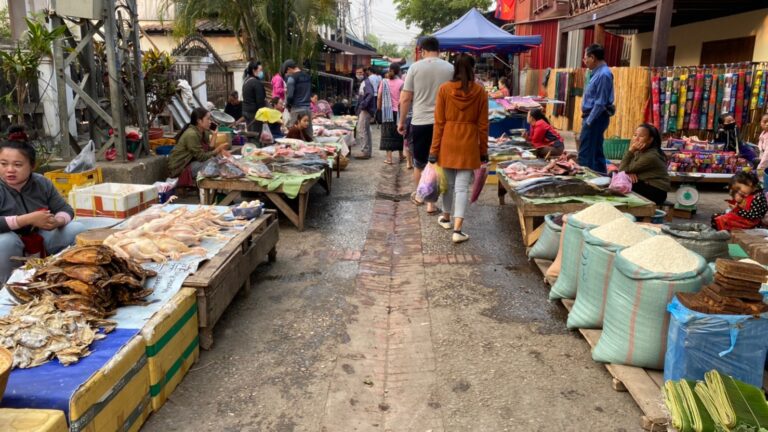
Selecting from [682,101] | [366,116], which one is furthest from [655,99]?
[366,116]

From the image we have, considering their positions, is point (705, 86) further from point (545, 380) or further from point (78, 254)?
point (78, 254)

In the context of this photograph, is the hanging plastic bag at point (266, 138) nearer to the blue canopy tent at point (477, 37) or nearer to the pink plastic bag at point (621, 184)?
the blue canopy tent at point (477, 37)

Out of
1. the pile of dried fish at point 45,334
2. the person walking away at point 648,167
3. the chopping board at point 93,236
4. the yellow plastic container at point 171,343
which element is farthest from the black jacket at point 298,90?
the pile of dried fish at point 45,334

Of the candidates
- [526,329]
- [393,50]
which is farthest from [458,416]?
[393,50]

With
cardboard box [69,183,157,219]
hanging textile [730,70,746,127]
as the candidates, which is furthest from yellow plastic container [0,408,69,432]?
hanging textile [730,70,746,127]

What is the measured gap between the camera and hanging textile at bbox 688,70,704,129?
32.0 feet

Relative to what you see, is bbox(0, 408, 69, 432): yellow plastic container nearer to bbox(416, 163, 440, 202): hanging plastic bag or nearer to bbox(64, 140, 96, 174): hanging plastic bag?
bbox(416, 163, 440, 202): hanging plastic bag

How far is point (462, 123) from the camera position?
19.9ft

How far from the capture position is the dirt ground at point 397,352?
318 cm

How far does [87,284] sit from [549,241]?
3.55 metres

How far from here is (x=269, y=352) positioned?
3.89m

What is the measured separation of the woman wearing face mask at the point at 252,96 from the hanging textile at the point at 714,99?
7.83 metres

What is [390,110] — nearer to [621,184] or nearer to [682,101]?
[682,101]

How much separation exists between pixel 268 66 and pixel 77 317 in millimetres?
15747
